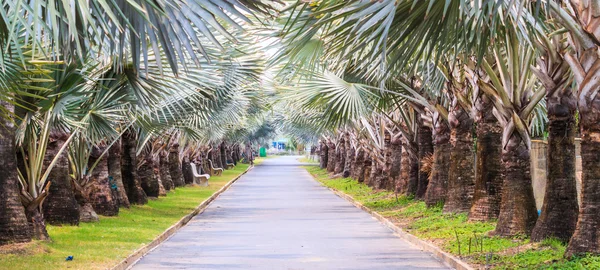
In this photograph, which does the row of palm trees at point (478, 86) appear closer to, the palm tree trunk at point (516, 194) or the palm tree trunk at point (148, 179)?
the palm tree trunk at point (516, 194)

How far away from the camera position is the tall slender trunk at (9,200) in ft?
48.5

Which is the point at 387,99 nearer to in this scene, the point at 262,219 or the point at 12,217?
the point at 262,219

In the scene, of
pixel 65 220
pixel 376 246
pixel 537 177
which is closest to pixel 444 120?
pixel 537 177

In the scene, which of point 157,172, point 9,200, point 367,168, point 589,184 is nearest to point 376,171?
point 367,168

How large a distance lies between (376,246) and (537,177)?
544 cm

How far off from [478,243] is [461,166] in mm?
7359

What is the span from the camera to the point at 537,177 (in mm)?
21609

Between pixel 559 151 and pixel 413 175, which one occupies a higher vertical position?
pixel 559 151

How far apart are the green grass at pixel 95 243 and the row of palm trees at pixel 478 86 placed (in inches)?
153

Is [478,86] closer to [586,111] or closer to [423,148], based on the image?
[586,111]

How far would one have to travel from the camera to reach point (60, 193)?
62.4 ft

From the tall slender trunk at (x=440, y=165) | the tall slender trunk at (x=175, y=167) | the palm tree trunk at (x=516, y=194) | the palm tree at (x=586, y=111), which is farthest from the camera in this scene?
the tall slender trunk at (x=175, y=167)

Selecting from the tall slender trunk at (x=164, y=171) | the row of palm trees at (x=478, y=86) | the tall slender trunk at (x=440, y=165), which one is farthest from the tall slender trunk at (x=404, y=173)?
the tall slender trunk at (x=164, y=171)

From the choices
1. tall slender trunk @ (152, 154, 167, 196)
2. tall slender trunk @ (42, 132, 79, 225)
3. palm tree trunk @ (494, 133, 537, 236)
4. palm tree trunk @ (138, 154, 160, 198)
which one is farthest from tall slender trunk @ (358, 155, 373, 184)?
palm tree trunk @ (494, 133, 537, 236)
